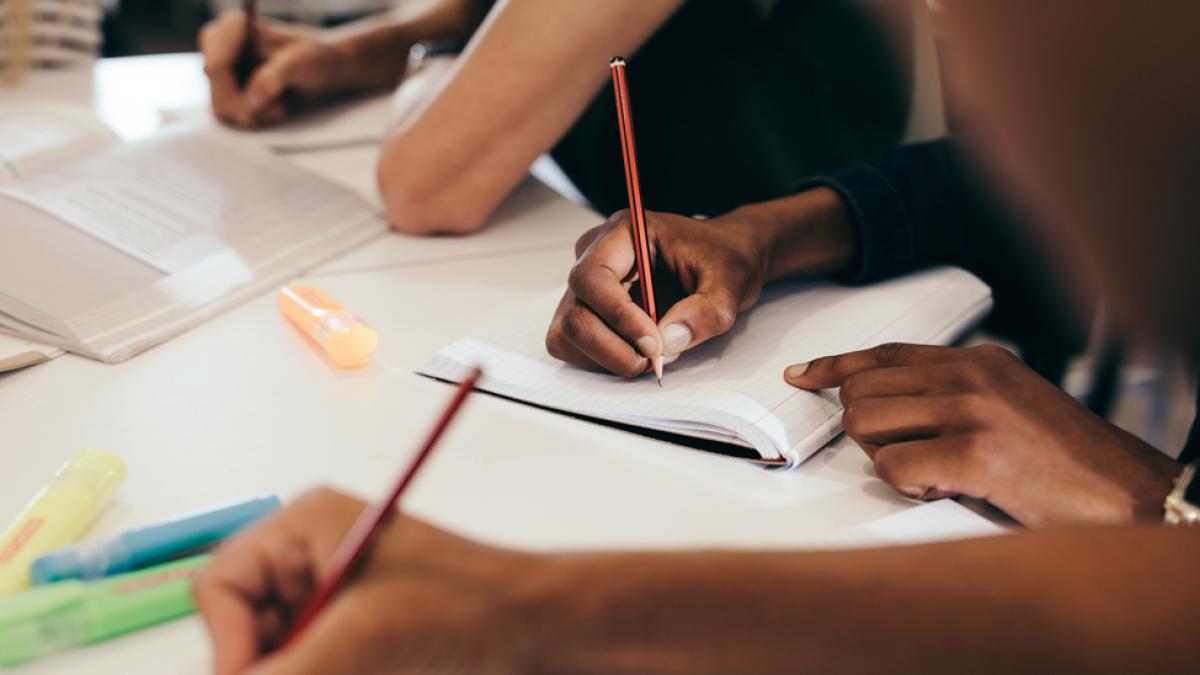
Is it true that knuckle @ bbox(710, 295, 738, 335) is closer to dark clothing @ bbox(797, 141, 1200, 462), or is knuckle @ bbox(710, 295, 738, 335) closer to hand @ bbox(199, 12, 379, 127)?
dark clothing @ bbox(797, 141, 1200, 462)

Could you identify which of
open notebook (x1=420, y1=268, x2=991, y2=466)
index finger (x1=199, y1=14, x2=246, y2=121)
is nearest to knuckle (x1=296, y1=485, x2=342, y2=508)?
open notebook (x1=420, y1=268, x2=991, y2=466)

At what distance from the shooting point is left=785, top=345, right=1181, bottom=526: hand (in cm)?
54

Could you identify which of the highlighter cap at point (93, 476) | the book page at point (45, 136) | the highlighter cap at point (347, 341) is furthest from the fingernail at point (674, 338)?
the book page at point (45, 136)

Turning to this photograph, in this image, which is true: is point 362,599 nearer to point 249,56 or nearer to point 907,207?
point 907,207

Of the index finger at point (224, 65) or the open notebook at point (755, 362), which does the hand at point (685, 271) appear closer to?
the open notebook at point (755, 362)

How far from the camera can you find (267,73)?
1.26 m

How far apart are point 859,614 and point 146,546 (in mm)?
343

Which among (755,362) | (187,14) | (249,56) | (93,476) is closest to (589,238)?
(755,362)

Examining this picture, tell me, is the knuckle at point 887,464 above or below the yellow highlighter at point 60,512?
above

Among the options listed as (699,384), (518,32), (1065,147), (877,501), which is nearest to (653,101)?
(518,32)

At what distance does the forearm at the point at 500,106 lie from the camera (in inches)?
35.1

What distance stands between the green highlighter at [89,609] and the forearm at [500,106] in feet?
1.86

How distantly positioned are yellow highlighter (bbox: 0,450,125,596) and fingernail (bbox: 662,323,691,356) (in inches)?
13.4

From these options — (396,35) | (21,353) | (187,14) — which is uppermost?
(396,35)
